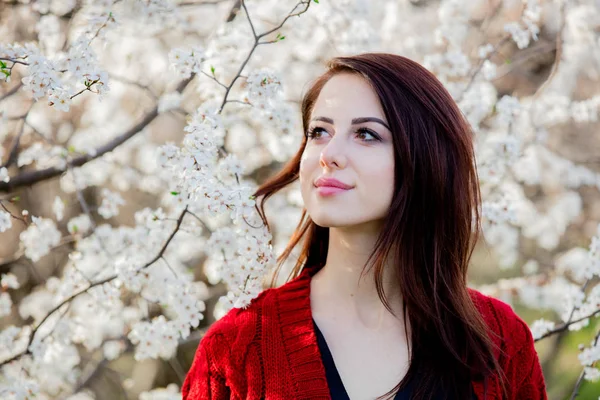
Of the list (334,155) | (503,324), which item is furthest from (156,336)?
(503,324)

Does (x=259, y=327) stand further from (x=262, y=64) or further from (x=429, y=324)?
(x=262, y=64)

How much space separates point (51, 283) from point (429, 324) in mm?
1706

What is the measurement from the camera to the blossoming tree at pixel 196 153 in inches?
70.5

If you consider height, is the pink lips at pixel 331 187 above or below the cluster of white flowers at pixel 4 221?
above

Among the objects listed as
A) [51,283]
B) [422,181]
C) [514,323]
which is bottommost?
[51,283]

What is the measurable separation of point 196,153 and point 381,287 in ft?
1.73

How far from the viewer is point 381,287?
5.33 feet

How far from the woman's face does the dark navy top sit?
11.7 inches

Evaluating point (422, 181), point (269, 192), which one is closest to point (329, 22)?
point (269, 192)

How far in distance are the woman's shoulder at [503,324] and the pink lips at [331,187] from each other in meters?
0.49

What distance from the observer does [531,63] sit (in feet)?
12.5

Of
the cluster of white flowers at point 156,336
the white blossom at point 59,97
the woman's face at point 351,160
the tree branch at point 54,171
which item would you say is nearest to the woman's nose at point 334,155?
the woman's face at point 351,160

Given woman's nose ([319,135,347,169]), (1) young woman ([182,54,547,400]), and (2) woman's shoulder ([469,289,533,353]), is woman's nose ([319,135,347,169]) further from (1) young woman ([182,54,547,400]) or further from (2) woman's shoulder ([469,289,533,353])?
(2) woman's shoulder ([469,289,533,353])

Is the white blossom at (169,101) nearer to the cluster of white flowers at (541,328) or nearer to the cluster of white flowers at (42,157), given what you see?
the cluster of white flowers at (42,157)
